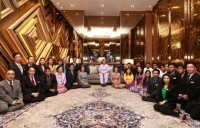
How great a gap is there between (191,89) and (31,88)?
403 cm

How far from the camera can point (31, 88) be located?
506 cm

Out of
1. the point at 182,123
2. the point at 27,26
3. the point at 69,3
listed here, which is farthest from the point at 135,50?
the point at 182,123

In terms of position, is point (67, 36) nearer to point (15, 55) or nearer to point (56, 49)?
point (56, 49)

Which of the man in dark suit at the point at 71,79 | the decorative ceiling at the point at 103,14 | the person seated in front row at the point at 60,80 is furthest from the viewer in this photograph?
the decorative ceiling at the point at 103,14

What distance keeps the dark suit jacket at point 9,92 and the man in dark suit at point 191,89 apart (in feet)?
12.5

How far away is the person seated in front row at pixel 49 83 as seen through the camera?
5.71 meters

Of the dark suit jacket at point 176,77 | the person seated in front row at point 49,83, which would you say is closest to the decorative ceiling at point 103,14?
the person seated in front row at point 49,83

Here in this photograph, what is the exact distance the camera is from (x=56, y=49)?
8.76 metres

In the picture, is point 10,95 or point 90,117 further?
point 10,95

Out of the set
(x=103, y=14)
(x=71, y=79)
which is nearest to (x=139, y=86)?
(x=71, y=79)

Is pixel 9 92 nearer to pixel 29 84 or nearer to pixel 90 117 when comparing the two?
pixel 29 84

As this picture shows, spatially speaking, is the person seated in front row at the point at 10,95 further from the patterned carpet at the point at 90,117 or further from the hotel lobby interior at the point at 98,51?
the patterned carpet at the point at 90,117

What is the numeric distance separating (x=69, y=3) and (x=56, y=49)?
222 centimetres

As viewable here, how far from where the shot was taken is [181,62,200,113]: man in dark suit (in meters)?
4.07
